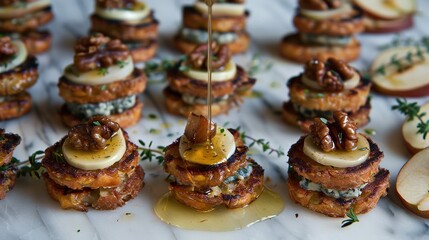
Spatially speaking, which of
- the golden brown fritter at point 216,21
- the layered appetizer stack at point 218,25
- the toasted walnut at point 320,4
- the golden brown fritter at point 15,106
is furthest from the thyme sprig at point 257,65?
the golden brown fritter at point 15,106

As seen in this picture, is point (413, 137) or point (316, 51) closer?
point (413, 137)

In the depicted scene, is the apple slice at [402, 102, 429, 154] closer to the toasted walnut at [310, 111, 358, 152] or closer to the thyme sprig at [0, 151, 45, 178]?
the toasted walnut at [310, 111, 358, 152]

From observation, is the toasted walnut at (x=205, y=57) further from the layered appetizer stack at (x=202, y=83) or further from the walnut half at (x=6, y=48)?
the walnut half at (x=6, y=48)

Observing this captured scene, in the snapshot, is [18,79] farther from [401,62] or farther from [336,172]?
[401,62]

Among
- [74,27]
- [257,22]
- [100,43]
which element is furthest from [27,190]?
[257,22]

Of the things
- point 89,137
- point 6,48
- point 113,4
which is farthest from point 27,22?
point 89,137

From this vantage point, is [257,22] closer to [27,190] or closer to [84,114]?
[84,114]

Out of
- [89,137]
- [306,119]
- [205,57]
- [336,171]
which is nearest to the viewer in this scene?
[336,171]
